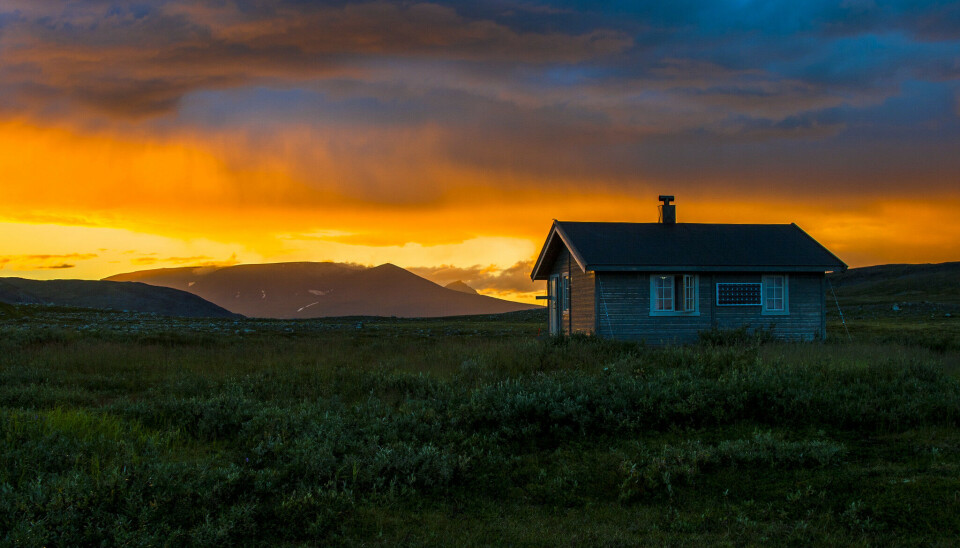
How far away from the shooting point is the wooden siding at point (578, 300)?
24766mm

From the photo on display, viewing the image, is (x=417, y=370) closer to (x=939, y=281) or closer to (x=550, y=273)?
(x=550, y=273)

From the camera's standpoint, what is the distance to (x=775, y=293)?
1004 inches

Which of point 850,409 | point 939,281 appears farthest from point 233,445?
point 939,281

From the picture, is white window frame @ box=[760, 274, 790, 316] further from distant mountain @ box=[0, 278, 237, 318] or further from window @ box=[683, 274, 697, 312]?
distant mountain @ box=[0, 278, 237, 318]

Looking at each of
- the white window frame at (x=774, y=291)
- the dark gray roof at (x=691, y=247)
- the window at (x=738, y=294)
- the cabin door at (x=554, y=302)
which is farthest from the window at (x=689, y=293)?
the cabin door at (x=554, y=302)

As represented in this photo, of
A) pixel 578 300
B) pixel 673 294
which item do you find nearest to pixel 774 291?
pixel 673 294

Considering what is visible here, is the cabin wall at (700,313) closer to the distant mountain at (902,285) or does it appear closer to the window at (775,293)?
the window at (775,293)

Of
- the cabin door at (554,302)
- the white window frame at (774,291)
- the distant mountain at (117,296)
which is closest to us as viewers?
the white window frame at (774,291)

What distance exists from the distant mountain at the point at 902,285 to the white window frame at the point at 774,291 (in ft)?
153

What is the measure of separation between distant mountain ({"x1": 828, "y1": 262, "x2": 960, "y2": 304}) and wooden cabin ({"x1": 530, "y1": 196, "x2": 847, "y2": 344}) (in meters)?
45.9

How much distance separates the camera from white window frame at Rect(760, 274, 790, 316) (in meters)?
25.3

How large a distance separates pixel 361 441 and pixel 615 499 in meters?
3.42

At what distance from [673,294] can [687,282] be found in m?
0.70

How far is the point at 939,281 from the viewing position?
86250 mm
